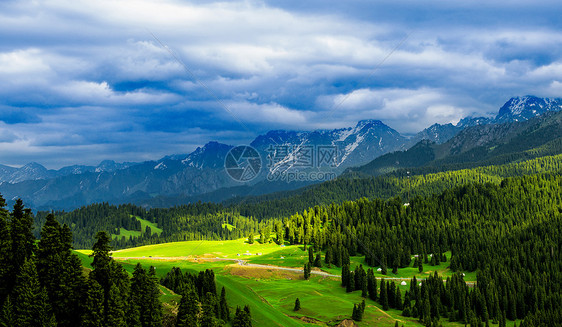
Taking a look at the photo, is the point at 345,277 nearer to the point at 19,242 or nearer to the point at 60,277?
the point at 60,277

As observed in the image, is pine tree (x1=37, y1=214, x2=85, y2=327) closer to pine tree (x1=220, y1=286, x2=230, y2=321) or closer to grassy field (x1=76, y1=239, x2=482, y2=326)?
grassy field (x1=76, y1=239, x2=482, y2=326)

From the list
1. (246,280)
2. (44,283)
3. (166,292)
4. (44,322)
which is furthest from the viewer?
(246,280)

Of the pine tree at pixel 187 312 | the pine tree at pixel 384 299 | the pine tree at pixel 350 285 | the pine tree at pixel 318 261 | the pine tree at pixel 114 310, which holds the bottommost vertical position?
the pine tree at pixel 384 299

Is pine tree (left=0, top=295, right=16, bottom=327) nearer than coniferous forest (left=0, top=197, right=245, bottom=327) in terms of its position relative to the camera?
Yes

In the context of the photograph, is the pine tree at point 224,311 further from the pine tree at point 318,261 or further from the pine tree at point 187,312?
the pine tree at point 318,261

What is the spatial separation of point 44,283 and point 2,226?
427 inches

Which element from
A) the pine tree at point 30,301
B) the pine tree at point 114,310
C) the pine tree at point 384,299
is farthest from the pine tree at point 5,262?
the pine tree at point 384,299

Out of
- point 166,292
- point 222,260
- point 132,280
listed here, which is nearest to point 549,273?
point 222,260

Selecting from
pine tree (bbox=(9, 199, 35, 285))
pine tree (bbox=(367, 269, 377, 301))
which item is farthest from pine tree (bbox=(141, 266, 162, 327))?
pine tree (bbox=(367, 269, 377, 301))

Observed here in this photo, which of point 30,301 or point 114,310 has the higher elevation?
point 30,301

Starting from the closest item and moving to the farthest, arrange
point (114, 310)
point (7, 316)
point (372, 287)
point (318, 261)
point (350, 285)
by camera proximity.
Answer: point (7, 316) → point (114, 310) → point (372, 287) → point (350, 285) → point (318, 261)

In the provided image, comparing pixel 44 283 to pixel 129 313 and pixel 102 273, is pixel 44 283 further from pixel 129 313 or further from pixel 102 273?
pixel 129 313

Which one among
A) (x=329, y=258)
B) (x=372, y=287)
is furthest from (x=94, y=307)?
(x=329, y=258)

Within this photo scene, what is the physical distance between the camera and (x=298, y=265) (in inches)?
7328
